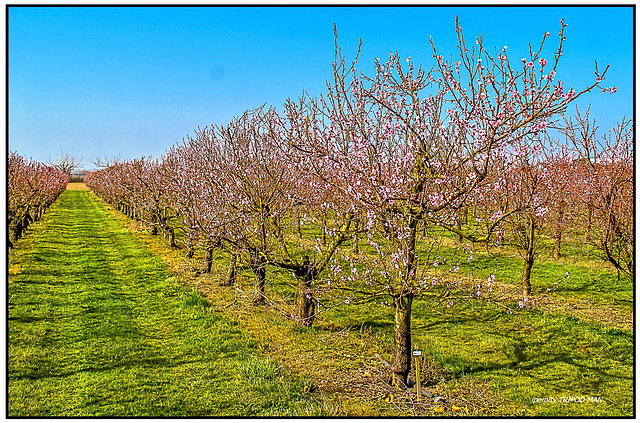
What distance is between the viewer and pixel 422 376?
757 cm

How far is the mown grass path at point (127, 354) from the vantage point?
21.4 feet

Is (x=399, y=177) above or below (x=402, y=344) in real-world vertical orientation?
above

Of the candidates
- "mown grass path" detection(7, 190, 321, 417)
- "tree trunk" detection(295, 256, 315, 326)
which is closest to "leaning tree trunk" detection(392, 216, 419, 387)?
"mown grass path" detection(7, 190, 321, 417)

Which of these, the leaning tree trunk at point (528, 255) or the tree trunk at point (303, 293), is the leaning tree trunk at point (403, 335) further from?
the leaning tree trunk at point (528, 255)

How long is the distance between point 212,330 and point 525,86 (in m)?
7.59

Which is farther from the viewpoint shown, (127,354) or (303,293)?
(303,293)

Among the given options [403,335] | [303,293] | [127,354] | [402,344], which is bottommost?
[127,354]

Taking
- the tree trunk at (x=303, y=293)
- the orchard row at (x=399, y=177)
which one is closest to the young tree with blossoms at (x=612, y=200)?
the orchard row at (x=399, y=177)

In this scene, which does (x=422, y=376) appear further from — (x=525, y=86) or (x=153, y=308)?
(x=153, y=308)

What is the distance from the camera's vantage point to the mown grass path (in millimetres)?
6508

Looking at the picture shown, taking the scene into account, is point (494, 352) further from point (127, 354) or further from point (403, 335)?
point (127, 354)

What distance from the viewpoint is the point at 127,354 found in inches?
332

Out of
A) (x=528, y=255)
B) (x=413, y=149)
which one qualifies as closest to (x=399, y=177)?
(x=413, y=149)

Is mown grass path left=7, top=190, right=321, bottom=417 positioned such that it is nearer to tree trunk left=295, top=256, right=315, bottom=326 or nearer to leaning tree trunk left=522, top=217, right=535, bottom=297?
tree trunk left=295, top=256, right=315, bottom=326
